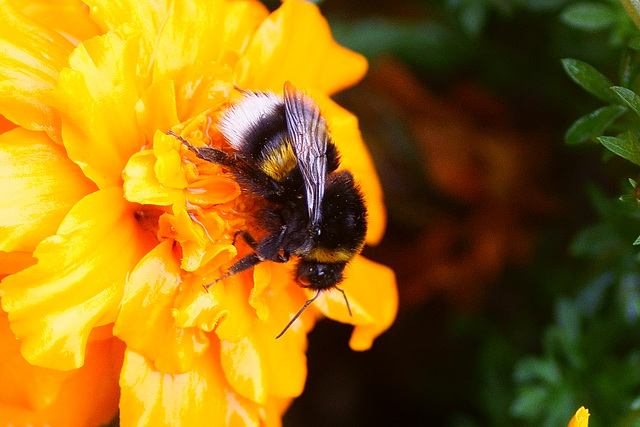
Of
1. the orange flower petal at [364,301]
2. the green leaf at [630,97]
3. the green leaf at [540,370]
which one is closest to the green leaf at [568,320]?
the green leaf at [540,370]

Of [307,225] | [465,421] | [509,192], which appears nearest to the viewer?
[307,225]

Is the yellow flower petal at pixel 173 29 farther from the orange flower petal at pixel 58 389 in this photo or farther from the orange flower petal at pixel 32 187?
the orange flower petal at pixel 58 389

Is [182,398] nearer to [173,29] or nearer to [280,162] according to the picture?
[280,162]

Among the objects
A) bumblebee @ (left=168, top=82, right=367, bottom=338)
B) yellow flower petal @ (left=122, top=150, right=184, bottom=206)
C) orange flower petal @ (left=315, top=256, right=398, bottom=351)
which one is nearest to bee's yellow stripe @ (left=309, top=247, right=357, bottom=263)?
bumblebee @ (left=168, top=82, right=367, bottom=338)

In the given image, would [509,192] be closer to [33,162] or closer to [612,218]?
[612,218]

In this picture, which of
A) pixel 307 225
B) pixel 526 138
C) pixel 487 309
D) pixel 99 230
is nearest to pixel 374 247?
pixel 487 309

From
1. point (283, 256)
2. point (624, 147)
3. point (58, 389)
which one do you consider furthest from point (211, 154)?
point (624, 147)
